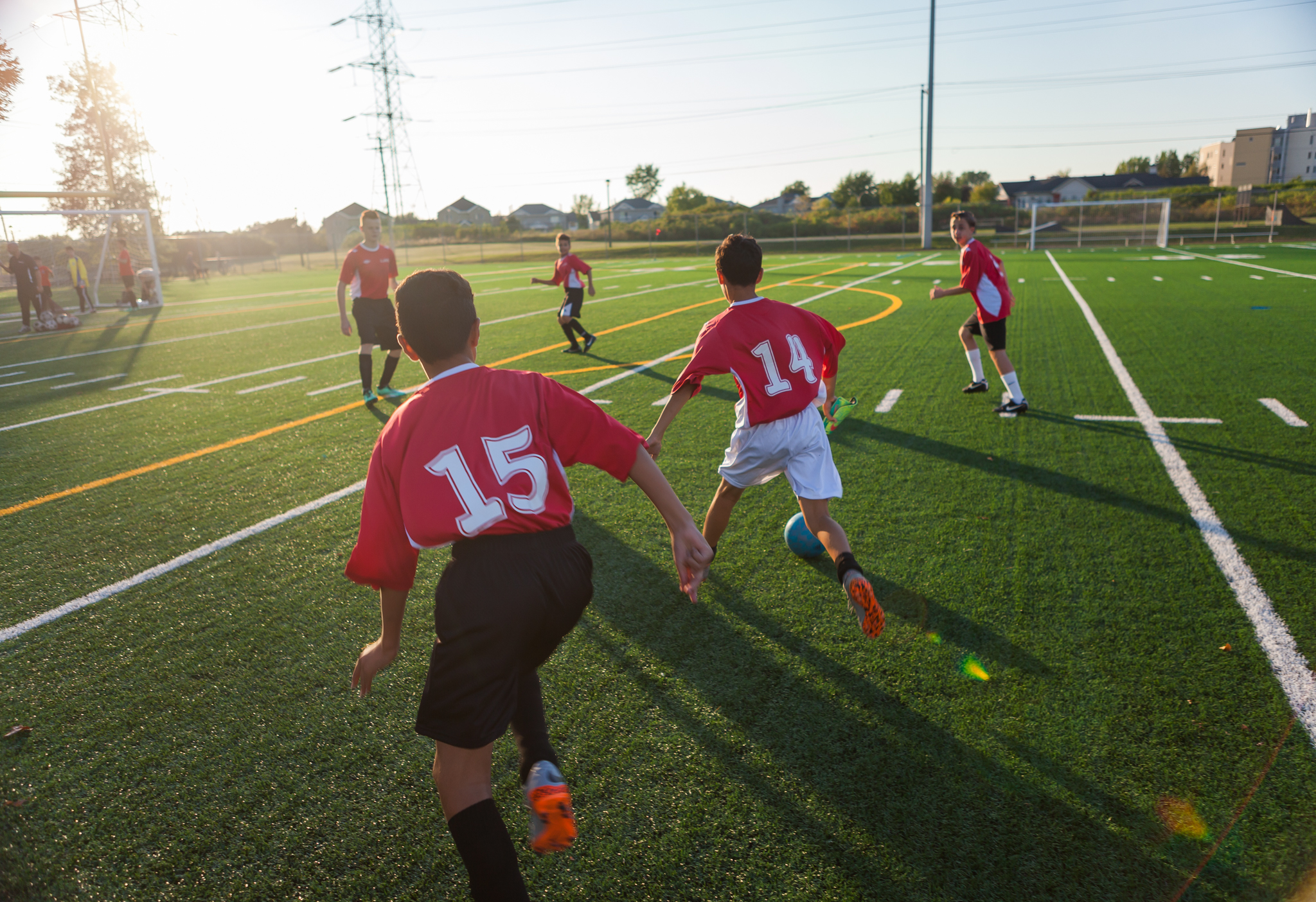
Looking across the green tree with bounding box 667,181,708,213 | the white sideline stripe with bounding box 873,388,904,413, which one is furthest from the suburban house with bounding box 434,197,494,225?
the white sideline stripe with bounding box 873,388,904,413

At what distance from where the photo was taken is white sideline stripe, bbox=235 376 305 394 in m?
10.1

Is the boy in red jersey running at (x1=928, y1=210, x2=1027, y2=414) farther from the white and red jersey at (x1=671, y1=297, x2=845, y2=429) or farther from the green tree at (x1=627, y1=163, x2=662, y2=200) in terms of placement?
the green tree at (x1=627, y1=163, x2=662, y2=200)

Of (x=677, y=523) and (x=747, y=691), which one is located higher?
(x=677, y=523)

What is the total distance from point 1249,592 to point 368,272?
28.5ft

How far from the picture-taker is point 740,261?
3762 millimetres

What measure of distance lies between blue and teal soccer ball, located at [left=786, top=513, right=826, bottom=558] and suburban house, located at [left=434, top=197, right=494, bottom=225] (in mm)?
123676

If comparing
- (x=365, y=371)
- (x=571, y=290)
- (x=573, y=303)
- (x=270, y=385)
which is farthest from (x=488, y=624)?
(x=571, y=290)

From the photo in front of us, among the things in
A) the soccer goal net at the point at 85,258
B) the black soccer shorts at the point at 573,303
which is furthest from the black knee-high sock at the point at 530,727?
the soccer goal net at the point at 85,258

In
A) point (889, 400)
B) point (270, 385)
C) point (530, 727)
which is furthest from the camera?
point (270, 385)

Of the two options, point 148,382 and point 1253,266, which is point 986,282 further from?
point 1253,266

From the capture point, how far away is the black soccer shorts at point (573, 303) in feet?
40.4

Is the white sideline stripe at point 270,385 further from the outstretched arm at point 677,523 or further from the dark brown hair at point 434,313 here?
the outstretched arm at point 677,523

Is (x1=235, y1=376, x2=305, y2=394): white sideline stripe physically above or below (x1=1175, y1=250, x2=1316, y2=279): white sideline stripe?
below

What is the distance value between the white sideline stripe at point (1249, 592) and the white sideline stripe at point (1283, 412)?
3.55ft
